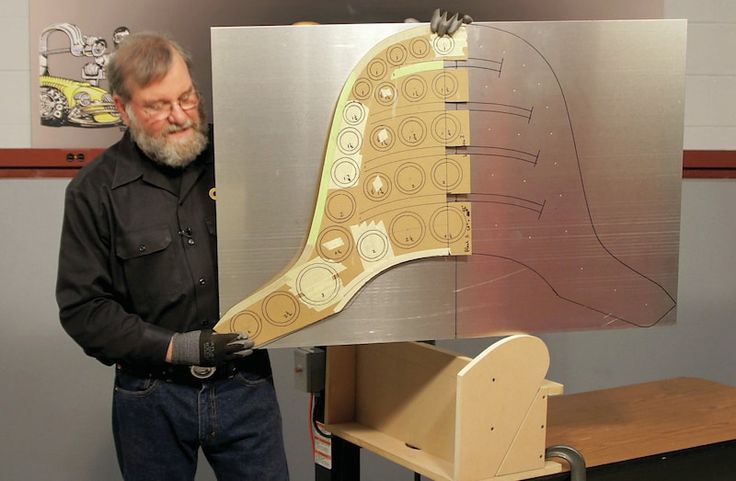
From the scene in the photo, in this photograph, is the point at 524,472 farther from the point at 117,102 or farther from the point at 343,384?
the point at 117,102

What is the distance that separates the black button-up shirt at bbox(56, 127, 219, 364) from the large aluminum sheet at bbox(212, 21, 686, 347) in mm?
152

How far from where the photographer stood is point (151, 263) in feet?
5.79

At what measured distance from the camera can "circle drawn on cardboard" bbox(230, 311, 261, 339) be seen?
5.51 ft

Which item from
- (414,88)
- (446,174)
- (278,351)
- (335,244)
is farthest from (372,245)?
(278,351)

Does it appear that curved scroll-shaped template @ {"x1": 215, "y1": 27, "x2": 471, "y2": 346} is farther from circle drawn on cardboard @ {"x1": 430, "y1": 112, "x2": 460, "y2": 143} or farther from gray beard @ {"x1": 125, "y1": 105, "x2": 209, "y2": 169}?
gray beard @ {"x1": 125, "y1": 105, "x2": 209, "y2": 169}

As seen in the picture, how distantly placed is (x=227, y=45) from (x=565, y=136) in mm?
676

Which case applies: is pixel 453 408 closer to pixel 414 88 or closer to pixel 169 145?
pixel 414 88

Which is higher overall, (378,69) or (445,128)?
(378,69)

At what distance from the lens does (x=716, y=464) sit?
1961 mm

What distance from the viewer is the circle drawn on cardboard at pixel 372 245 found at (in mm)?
1689

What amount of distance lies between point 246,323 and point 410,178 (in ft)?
1.37

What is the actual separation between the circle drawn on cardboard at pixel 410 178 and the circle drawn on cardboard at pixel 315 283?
208 millimetres

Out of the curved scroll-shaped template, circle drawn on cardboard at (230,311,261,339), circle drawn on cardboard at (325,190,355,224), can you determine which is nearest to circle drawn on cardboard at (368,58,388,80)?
the curved scroll-shaped template

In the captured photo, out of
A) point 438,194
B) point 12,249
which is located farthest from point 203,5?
point 438,194
